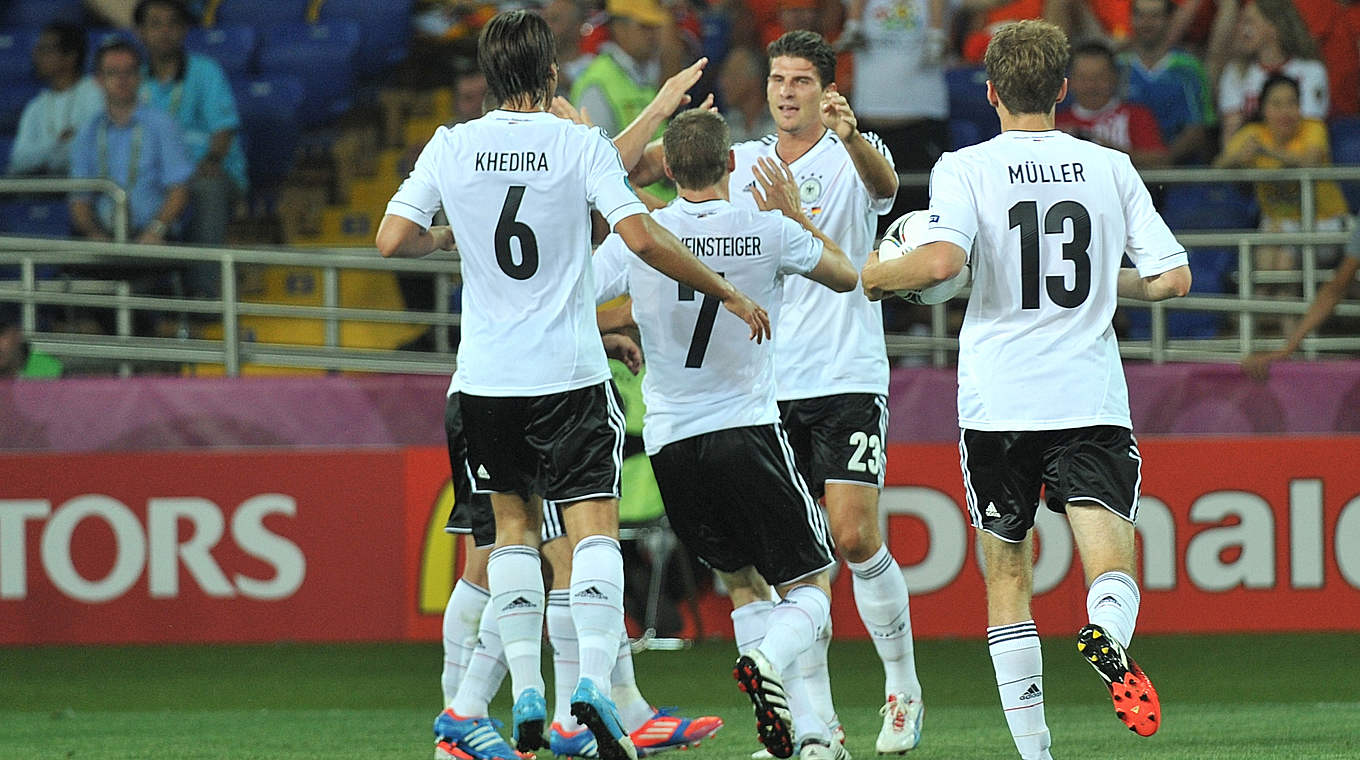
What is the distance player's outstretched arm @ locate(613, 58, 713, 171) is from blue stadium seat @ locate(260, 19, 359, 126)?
8424 mm

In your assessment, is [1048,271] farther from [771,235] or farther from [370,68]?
[370,68]

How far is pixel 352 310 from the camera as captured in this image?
1127cm

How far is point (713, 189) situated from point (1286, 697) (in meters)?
3.75

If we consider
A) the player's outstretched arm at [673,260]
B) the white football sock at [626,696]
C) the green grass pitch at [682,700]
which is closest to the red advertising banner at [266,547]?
the green grass pitch at [682,700]

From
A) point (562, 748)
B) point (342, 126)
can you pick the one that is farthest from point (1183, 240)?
point (342, 126)

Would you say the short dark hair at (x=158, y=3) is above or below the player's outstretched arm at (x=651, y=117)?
above

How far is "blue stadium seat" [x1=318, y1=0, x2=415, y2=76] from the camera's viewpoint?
15.0 metres

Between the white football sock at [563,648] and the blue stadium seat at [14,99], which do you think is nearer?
the white football sock at [563,648]

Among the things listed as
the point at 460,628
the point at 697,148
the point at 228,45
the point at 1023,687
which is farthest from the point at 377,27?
the point at 1023,687

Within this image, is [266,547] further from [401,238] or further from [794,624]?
[794,624]

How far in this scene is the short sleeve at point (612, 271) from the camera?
6.34 metres

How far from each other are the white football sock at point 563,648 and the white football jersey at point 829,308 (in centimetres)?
121

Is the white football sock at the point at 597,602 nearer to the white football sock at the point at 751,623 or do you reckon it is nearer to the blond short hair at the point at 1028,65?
the white football sock at the point at 751,623

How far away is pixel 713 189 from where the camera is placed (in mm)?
6172
